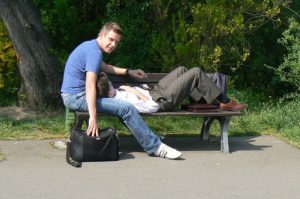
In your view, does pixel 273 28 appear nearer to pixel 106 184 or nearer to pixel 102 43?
pixel 102 43

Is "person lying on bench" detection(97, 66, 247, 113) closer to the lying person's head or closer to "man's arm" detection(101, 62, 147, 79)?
the lying person's head

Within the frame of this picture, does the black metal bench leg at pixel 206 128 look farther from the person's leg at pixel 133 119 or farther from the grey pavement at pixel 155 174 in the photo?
the person's leg at pixel 133 119

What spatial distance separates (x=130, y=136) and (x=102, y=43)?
1648 millimetres

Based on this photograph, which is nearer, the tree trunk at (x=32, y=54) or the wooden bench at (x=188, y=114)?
the wooden bench at (x=188, y=114)

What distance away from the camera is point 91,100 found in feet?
22.3

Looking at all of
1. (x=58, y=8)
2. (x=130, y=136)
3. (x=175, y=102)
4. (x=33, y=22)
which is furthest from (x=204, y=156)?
(x=58, y=8)

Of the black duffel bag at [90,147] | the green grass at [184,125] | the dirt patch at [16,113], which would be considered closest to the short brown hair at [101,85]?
the black duffel bag at [90,147]

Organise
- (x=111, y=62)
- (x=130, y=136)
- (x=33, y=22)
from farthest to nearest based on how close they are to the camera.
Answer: (x=111, y=62)
(x=33, y=22)
(x=130, y=136)

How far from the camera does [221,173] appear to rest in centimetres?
649

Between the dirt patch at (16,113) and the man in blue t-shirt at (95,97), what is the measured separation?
2.60 metres

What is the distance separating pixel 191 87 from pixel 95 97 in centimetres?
113

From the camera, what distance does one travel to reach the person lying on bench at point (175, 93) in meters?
7.20

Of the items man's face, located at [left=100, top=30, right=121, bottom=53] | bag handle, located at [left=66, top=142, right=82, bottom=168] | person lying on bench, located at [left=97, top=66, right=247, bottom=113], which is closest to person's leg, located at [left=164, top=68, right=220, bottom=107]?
person lying on bench, located at [left=97, top=66, right=247, bottom=113]

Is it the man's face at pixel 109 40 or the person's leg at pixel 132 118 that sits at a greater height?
the man's face at pixel 109 40
